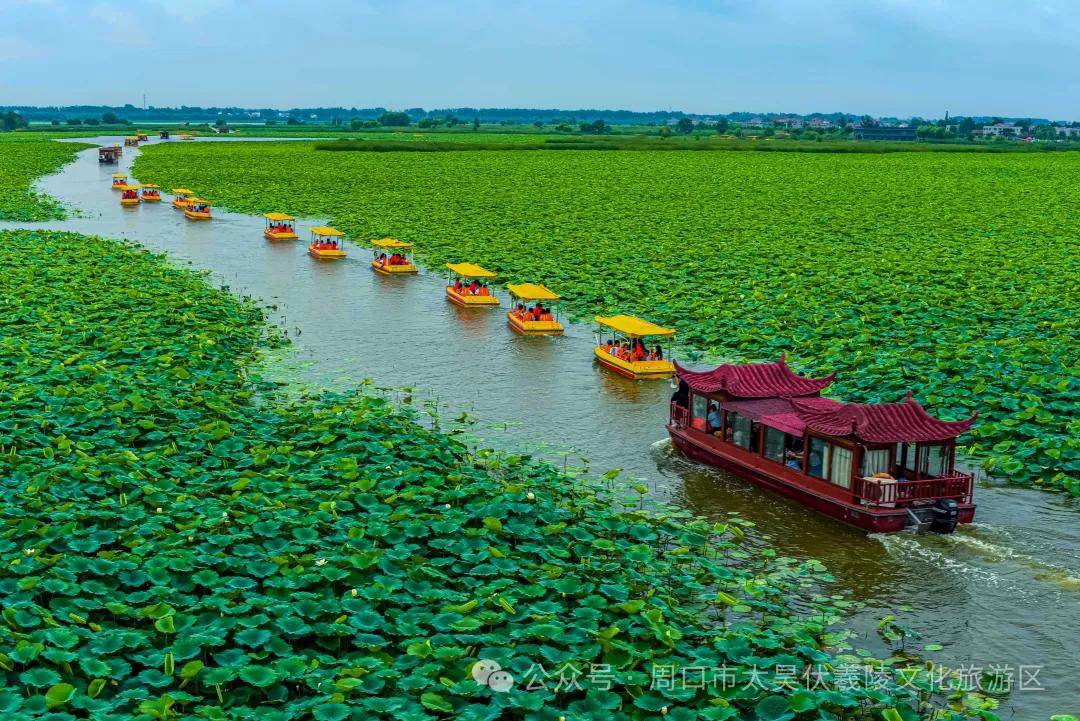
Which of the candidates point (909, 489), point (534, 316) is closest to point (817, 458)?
point (909, 489)

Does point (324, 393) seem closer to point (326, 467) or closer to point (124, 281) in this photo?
point (326, 467)

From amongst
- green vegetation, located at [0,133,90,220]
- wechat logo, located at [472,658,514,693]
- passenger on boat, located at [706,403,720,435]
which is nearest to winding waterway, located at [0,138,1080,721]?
passenger on boat, located at [706,403,720,435]

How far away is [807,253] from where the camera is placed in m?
39.8

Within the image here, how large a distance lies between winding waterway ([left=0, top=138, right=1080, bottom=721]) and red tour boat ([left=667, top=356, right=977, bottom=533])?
30cm

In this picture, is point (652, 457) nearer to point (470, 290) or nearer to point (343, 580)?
point (343, 580)

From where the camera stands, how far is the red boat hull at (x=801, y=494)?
16078 millimetres

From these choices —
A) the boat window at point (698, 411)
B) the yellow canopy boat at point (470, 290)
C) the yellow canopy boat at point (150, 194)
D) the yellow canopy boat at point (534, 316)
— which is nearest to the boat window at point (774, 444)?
the boat window at point (698, 411)

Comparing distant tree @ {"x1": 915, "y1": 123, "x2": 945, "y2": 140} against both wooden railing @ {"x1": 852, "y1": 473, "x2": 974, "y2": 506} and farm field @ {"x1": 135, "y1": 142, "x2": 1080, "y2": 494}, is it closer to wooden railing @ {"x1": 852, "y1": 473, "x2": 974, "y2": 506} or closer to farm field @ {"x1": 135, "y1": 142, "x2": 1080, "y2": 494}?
farm field @ {"x1": 135, "y1": 142, "x2": 1080, "y2": 494}

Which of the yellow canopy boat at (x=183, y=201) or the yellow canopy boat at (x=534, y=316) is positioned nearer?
the yellow canopy boat at (x=534, y=316)

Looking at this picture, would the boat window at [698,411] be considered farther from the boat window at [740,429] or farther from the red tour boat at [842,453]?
the boat window at [740,429]

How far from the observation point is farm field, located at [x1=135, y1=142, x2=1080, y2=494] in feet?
73.9

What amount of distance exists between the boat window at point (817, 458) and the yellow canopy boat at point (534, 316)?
13125 millimetres

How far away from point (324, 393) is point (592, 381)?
6.65m

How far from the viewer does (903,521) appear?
1612 cm
